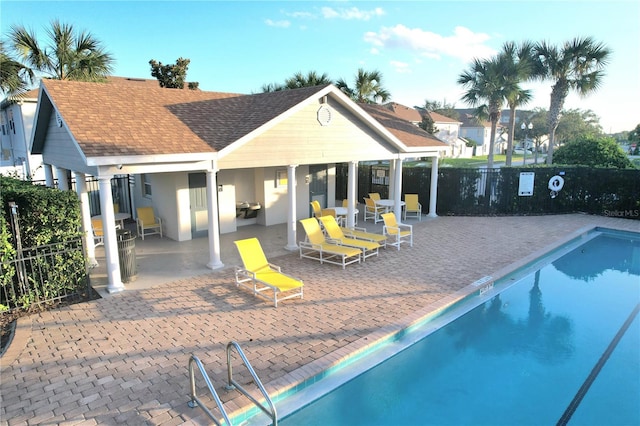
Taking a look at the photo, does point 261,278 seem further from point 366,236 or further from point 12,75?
point 12,75

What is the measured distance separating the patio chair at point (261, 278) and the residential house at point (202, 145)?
1480 millimetres

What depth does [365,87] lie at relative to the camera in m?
26.6

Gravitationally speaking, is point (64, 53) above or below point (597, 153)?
above

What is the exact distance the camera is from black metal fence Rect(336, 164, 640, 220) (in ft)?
63.4

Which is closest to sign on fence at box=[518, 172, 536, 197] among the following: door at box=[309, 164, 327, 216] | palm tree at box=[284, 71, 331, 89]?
door at box=[309, 164, 327, 216]

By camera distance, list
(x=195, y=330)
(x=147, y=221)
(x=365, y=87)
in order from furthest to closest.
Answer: (x=365, y=87) < (x=147, y=221) < (x=195, y=330)

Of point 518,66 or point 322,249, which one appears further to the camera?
point 518,66

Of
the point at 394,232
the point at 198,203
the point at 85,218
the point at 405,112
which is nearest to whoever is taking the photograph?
the point at 85,218

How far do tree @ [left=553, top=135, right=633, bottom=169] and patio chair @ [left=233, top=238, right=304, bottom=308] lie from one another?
22.2 m

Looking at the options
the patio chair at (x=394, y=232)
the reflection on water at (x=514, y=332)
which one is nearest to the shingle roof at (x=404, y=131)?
the patio chair at (x=394, y=232)

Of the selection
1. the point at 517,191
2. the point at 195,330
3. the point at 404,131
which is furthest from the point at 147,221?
the point at 517,191

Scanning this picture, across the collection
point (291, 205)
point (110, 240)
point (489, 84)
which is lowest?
point (110, 240)

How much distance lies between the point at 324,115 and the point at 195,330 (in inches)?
323

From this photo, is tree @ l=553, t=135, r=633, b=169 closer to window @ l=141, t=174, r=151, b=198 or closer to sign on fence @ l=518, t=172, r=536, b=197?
sign on fence @ l=518, t=172, r=536, b=197
